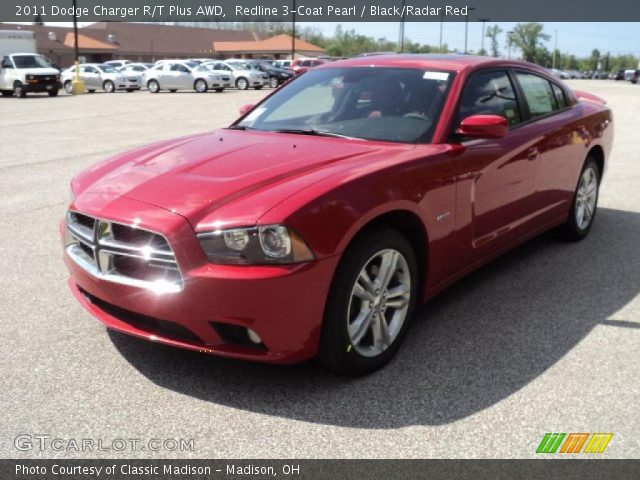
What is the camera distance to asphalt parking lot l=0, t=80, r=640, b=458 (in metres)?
2.91

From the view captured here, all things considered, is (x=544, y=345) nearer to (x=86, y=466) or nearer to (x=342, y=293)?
(x=342, y=293)

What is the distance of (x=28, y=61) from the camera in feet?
100

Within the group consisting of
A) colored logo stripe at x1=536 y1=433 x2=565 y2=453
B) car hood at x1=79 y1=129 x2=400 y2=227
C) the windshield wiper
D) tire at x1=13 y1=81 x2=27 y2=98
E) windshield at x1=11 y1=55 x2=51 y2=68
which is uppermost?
windshield at x1=11 y1=55 x2=51 y2=68

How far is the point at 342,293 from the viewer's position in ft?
10.4

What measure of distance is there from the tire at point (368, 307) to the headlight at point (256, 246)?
0.99ft

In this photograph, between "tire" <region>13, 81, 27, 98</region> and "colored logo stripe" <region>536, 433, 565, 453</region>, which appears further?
"tire" <region>13, 81, 27, 98</region>

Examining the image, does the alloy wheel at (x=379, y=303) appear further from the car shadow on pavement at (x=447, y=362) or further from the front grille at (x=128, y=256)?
the front grille at (x=128, y=256)

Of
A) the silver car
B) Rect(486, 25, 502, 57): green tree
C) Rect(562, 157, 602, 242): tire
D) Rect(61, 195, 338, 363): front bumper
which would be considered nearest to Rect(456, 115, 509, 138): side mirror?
Rect(61, 195, 338, 363): front bumper

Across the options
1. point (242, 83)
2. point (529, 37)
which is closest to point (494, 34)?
point (529, 37)

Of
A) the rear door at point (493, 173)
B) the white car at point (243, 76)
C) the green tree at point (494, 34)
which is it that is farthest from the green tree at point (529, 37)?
the rear door at point (493, 173)

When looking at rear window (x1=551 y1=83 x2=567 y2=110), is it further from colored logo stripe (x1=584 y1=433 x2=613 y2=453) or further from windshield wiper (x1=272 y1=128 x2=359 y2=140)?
colored logo stripe (x1=584 y1=433 x2=613 y2=453)

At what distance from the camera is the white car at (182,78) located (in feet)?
109

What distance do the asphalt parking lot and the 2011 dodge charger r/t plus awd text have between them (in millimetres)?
289

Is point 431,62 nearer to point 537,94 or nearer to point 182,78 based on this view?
point 537,94
